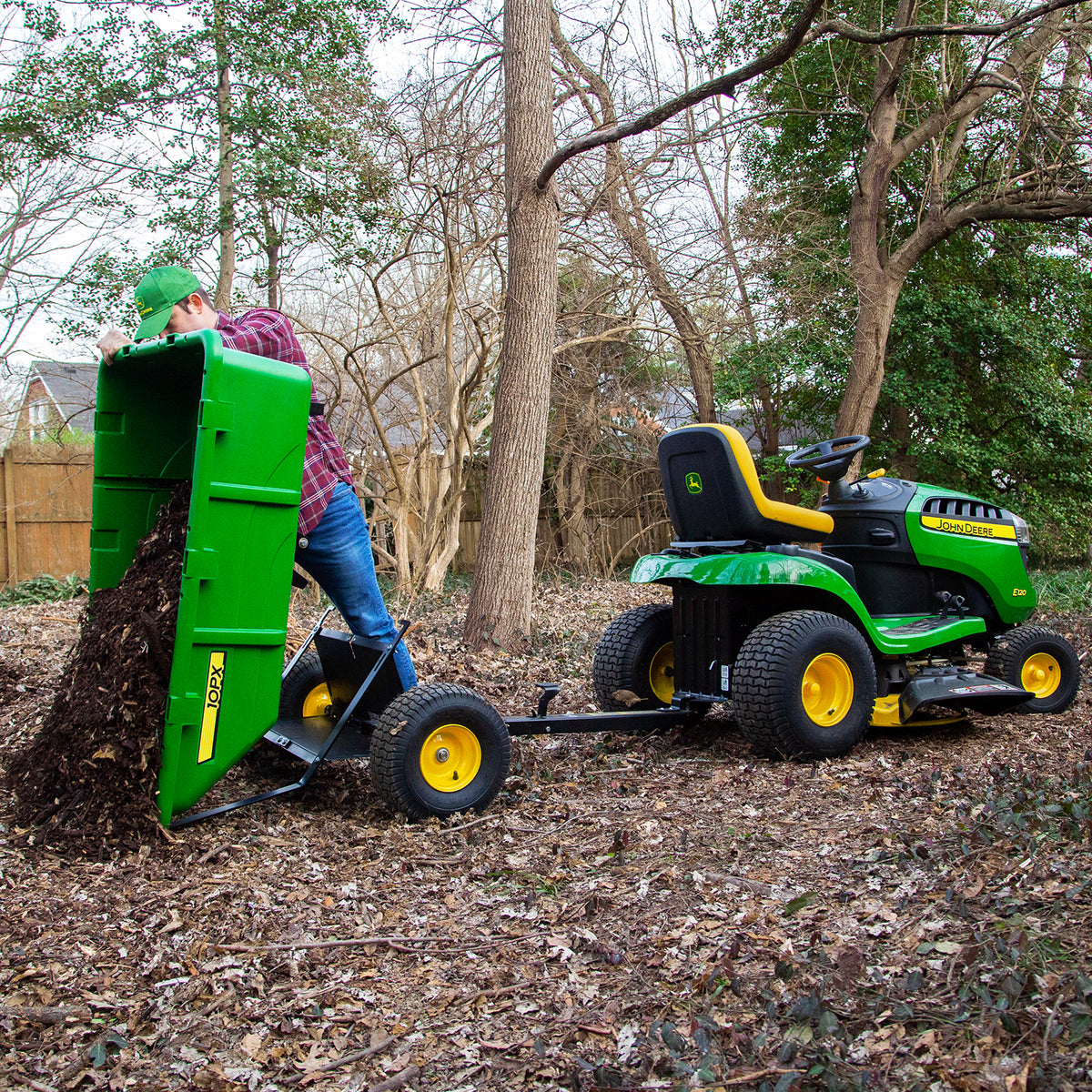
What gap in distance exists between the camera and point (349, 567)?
355 cm

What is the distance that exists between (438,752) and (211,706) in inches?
32.9

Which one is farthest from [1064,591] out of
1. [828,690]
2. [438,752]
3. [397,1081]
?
[397,1081]

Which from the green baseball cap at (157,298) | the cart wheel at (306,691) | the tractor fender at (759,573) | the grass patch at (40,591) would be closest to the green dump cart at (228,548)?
the green baseball cap at (157,298)

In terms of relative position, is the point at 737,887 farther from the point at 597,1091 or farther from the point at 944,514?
the point at 944,514

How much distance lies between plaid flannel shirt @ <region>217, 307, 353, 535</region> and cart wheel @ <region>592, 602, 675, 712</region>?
184 cm

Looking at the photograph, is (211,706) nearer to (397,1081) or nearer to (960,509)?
(397,1081)

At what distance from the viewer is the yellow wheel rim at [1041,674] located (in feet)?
16.8

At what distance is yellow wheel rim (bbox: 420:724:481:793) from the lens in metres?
3.46

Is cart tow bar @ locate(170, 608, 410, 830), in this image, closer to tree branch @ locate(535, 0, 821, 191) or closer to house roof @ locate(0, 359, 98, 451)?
tree branch @ locate(535, 0, 821, 191)

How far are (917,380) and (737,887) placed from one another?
38.2ft

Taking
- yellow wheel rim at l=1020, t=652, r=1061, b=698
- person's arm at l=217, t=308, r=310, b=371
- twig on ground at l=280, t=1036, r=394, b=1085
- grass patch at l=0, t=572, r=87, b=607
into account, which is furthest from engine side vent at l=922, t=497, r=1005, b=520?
grass patch at l=0, t=572, r=87, b=607

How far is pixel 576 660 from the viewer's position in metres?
6.68

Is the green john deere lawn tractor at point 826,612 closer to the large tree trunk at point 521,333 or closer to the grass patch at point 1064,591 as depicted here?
the large tree trunk at point 521,333

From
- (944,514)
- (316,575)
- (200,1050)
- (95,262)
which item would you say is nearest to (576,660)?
(944,514)
